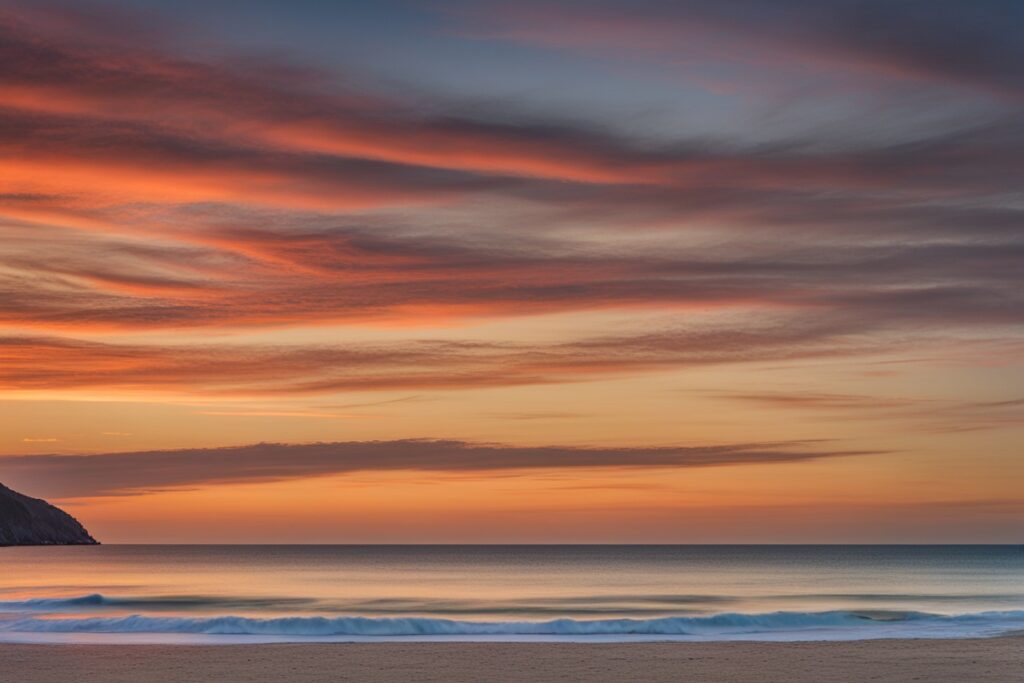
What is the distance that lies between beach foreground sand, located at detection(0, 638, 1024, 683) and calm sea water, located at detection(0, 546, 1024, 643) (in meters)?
3.39

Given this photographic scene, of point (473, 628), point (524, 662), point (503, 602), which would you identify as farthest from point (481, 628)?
point (503, 602)

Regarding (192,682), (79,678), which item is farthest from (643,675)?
(79,678)

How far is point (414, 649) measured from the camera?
28.2 m

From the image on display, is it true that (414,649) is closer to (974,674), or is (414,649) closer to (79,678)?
(79,678)

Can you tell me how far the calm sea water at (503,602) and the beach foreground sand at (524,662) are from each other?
133 inches

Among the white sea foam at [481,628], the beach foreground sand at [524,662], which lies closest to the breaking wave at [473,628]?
the white sea foam at [481,628]

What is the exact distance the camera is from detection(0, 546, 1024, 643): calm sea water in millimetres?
34281

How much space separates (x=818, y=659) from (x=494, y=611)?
2685 cm

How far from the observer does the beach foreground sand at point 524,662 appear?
2292 centimetres

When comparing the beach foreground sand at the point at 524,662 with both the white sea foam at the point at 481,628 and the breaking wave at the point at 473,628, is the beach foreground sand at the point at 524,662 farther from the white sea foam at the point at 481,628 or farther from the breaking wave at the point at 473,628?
the breaking wave at the point at 473,628

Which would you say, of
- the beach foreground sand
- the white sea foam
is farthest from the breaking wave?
the beach foreground sand

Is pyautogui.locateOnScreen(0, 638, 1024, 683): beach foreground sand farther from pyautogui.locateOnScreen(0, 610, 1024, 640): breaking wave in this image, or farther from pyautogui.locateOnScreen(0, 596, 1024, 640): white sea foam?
pyautogui.locateOnScreen(0, 610, 1024, 640): breaking wave

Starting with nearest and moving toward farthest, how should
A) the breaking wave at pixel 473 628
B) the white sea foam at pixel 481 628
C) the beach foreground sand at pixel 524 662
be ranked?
the beach foreground sand at pixel 524 662
the white sea foam at pixel 481 628
the breaking wave at pixel 473 628

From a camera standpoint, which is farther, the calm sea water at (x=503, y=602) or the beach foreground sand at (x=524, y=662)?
the calm sea water at (x=503, y=602)
